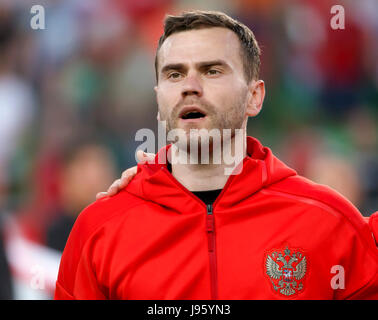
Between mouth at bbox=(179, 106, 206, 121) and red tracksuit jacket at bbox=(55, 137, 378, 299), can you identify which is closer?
red tracksuit jacket at bbox=(55, 137, 378, 299)

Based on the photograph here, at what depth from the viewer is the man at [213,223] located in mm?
2326

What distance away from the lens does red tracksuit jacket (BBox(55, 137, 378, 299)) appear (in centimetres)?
232

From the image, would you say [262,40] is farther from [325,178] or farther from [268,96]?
[325,178]

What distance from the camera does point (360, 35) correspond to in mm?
6617

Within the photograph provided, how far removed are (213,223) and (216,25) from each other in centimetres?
85

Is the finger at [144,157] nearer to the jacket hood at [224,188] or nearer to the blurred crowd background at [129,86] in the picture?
the jacket hood at [224,188]

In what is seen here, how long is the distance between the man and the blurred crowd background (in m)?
3.22

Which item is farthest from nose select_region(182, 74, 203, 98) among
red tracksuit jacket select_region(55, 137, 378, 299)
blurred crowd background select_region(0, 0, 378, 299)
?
blurred crowd background select_region(0, 0, 378, 299)

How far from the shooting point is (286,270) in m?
2.34

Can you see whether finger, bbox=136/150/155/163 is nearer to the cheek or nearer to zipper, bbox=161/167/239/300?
zipper, bbox=161/167/239/300

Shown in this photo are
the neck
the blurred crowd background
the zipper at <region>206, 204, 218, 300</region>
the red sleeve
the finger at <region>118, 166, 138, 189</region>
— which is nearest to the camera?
the zipper at <region>206, 204, 218, 300</region>

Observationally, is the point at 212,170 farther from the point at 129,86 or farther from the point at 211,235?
the point at 129,86

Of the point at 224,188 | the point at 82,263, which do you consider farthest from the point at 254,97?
the point at 82,263

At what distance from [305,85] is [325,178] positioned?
1.44 meters
